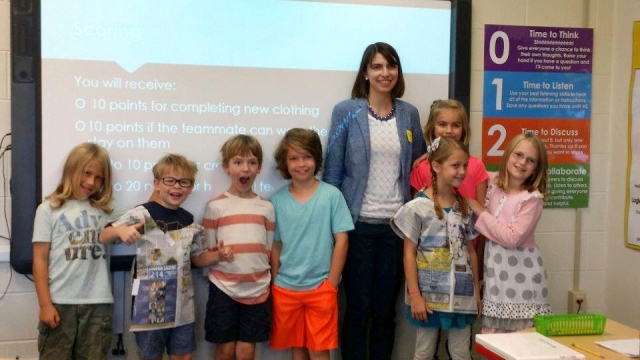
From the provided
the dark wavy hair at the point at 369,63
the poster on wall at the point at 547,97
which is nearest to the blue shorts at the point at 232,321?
the dark wavy hair at the point at 369,63

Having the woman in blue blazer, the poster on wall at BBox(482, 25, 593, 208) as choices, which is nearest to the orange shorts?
the woman in blue blazer

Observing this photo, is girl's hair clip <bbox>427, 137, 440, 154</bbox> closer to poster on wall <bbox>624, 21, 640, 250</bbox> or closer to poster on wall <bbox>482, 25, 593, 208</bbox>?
poster on wall <bbox>482, 25, 593, 208</bbox>

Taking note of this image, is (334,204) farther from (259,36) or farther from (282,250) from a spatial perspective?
(259,36)

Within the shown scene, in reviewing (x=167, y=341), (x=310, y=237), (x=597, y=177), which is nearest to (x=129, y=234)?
(x=167, y=341)

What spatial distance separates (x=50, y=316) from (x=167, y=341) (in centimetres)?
50

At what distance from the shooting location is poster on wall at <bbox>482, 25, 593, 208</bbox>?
10.2 ft

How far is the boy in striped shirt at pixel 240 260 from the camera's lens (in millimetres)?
2590

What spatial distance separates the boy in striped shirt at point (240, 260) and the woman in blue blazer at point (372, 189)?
392mm

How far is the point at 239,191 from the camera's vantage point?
2705 millimetres

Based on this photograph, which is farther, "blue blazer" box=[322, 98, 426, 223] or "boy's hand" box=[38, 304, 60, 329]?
"blue blazer" box=[322, 98, 426, 223]

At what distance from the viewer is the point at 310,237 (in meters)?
2.67

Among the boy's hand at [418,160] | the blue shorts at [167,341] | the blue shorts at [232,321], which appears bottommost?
the blue shorts at [167,341]

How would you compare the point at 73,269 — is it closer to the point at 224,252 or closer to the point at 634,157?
the point at 224,252

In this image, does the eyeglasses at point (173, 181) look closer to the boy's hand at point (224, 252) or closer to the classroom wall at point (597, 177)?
the boy's hand at point (224, 252)
